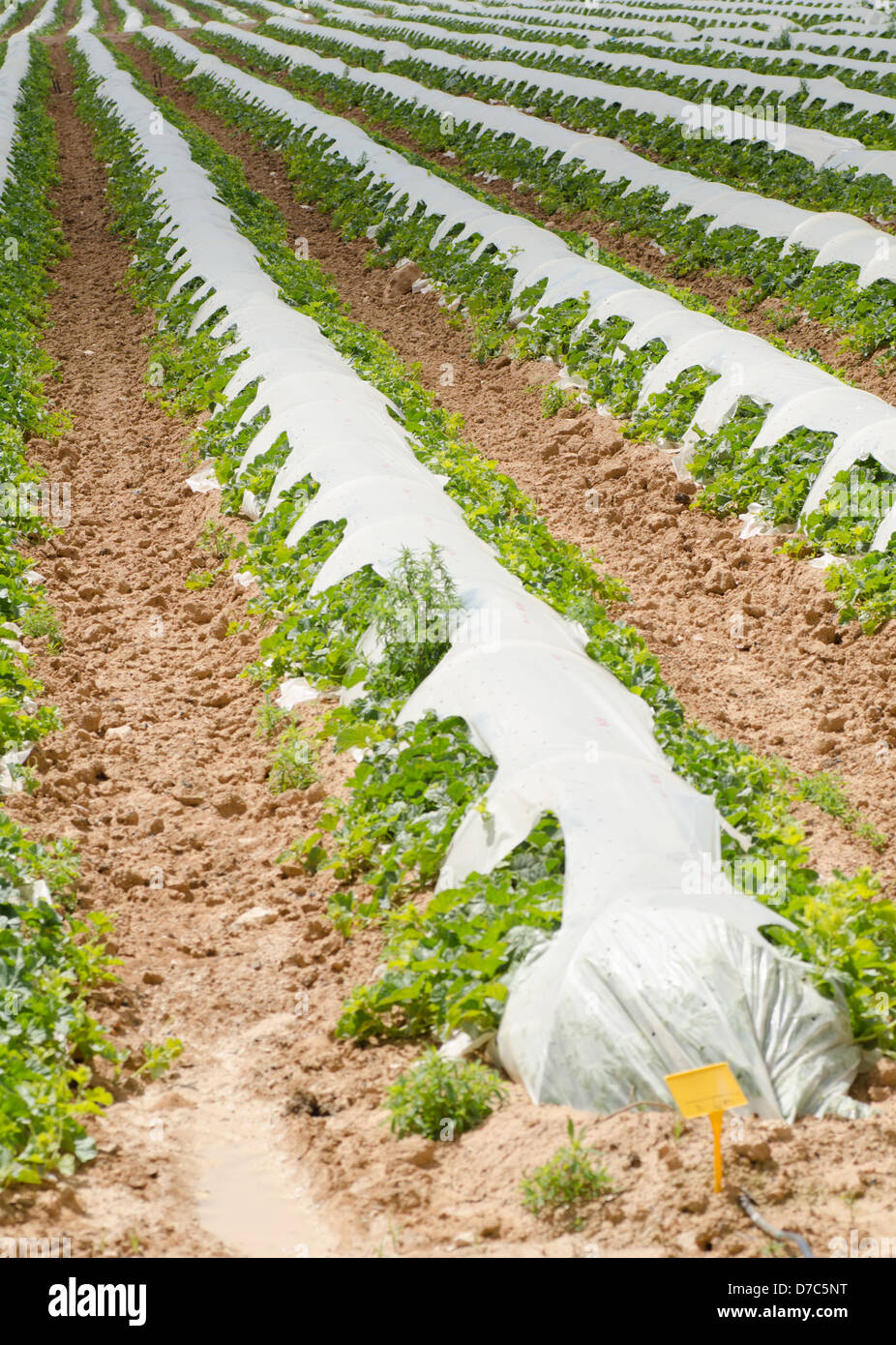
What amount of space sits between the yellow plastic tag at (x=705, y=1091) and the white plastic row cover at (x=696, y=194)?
1077cm

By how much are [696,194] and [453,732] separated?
1268 centimetres

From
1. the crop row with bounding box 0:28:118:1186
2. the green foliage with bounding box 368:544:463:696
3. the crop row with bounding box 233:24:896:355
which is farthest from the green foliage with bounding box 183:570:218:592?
the crop row with bounding box 233:24:896:355

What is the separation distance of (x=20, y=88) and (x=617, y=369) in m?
23.2

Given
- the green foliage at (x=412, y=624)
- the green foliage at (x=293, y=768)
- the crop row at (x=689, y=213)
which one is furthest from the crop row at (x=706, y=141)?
the green foliage at (x=293, y=768)

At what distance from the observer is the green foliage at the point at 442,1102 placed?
164 inches

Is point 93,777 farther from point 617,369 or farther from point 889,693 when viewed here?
point 617,369

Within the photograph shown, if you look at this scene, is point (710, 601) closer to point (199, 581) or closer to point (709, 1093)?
point (199, 581)

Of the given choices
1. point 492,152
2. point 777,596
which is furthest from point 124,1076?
point 492,152

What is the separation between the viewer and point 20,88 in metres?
28.3

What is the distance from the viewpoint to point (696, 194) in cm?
1603

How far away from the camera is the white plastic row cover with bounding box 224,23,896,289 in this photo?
13.1 meters

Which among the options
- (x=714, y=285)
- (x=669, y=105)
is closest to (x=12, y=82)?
(x=669, y=105)

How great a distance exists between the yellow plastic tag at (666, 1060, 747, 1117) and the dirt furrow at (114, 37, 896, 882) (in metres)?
2.31

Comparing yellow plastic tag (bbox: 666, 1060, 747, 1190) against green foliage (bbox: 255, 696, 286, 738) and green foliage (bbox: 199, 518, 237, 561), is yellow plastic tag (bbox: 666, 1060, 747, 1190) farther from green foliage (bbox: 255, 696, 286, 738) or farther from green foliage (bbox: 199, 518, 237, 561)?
green foliage (bbox: 199, 518, 237, 561)
